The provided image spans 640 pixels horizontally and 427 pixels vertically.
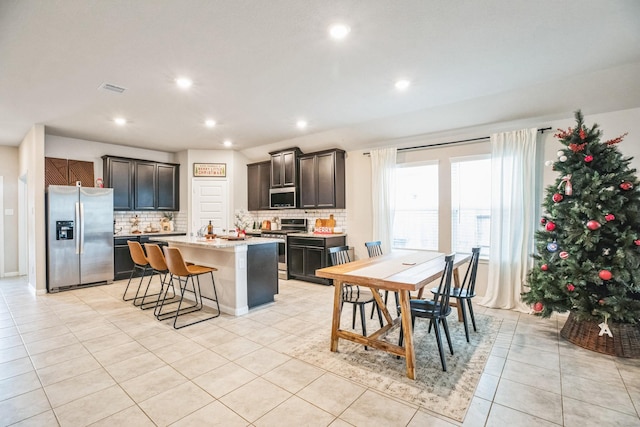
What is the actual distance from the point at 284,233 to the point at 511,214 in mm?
3993

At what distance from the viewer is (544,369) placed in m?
2.65

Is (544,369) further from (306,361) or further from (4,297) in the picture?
(4,297)

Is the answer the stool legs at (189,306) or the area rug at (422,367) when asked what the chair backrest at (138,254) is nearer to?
the stool legs at (189,306)

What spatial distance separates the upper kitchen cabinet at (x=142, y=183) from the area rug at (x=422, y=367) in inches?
212

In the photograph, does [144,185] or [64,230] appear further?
[144,185]

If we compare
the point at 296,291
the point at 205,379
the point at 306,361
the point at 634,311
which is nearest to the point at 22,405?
the point at 205,379

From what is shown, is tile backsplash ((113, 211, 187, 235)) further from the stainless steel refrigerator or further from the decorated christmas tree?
the decorated christmas tree

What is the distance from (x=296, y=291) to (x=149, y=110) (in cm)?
355

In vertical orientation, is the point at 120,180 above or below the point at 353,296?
above

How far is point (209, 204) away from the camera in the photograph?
23.8 feet

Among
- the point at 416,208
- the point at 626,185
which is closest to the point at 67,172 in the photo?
the point at 416,208

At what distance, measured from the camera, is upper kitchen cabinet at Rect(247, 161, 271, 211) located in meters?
7.20

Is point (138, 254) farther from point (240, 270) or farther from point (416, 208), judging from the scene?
point (416, 208)

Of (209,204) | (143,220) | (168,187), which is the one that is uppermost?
(168,187)
